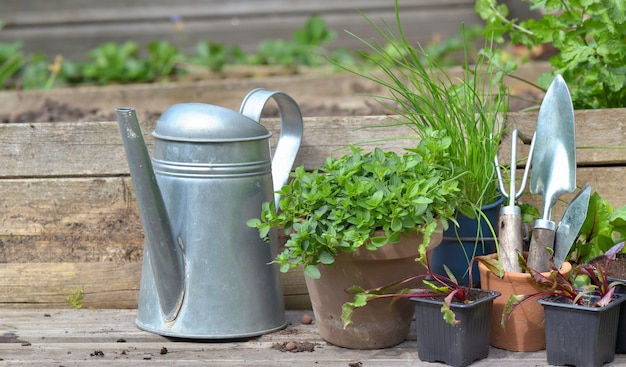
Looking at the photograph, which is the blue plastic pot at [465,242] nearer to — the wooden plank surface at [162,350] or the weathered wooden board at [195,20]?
the wooden plank surface at [162,350]

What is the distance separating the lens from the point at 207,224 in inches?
61.2

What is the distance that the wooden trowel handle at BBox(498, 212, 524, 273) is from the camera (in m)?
1.48

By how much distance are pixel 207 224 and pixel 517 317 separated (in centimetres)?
60

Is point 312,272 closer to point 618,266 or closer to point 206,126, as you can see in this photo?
point 206,126

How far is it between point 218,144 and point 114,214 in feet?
1.30

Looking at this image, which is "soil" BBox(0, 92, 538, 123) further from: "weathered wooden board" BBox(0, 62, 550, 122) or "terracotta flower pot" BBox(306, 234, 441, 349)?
"terracotta flower pot" BBox(306, 234, 441, 349)

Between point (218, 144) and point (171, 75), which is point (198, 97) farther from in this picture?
point (218, 144)

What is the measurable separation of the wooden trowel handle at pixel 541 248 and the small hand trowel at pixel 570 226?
2cm

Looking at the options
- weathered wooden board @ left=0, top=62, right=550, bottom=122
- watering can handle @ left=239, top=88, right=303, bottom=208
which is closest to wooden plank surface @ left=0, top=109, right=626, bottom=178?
watering can handle @ left=239, top=88, right=303, bottom=208

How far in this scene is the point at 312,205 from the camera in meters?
1.43

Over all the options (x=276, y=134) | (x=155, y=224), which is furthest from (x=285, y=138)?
(x=155, y=224)

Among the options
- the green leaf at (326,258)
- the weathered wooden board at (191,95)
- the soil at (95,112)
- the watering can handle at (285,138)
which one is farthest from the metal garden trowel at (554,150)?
the weathered wooden board at (191,95)

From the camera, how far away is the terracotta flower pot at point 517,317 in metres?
1.45

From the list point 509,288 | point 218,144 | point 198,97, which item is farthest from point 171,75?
point 509,288
